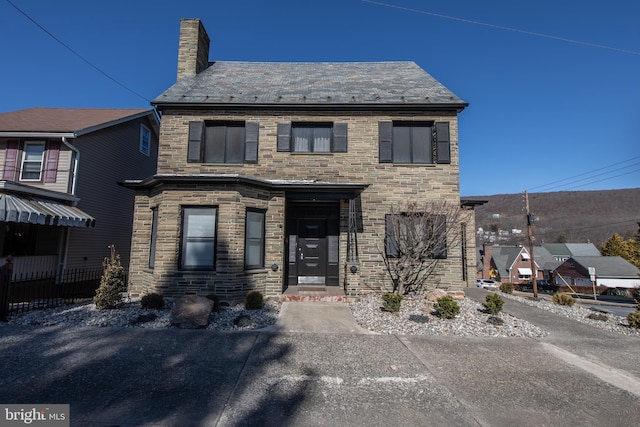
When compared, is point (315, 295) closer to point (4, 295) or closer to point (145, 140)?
point (4, 295)

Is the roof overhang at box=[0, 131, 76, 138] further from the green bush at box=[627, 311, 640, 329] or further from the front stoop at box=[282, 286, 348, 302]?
the green bush at box=[627, 311, 640, 329]

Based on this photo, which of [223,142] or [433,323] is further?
[223,142]

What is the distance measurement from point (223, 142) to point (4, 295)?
6.55 meters

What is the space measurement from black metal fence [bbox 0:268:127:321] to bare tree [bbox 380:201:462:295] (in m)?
7.47

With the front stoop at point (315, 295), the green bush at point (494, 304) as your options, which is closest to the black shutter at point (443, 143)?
the green bush at point (494, 304)

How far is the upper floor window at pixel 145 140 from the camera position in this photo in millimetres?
15895

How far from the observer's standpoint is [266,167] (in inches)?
389

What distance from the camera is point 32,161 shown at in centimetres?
1143

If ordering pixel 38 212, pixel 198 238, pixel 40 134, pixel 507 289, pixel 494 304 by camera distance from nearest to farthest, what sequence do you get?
pixel 494 304 < pixel 198 238 < pixel 38 212 < pixel 40 134 < pixel 507 289

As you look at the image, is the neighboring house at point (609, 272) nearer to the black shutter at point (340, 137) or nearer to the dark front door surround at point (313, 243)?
the dark front door surround at point (313, 243)

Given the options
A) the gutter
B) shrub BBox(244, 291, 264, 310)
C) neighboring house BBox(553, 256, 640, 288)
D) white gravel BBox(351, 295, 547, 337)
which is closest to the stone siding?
shrub BBox(244, 291, 264, 310)

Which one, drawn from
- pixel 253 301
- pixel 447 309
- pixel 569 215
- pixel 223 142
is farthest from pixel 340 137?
pixel 569 215

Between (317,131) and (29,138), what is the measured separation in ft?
35.3

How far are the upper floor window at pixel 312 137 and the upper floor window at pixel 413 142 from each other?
1302mm
